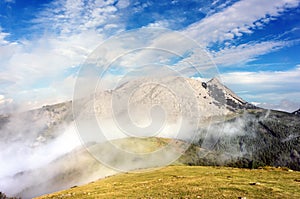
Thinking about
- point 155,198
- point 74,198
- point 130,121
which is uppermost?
point 130,121

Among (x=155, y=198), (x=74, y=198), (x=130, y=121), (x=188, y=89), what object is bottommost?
(x=74, y=198)

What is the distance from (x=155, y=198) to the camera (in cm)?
3466

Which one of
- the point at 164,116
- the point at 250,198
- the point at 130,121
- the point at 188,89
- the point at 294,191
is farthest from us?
the point at 188,89

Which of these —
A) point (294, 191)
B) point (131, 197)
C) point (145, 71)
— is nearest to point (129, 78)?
point (145, 71)

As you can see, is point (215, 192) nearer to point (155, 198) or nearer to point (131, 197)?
point (155, 198)

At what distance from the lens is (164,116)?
126ft

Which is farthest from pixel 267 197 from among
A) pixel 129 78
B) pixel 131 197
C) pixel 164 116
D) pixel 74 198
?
pixel 74 198

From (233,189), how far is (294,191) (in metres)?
7.32

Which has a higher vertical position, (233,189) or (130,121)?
(130,121)

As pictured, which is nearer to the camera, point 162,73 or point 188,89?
point 162,73

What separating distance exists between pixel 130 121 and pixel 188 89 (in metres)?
14.3

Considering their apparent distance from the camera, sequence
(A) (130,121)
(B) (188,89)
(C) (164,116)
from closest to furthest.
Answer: (A) (130,121), (C) (164,116), (B) (188,89)

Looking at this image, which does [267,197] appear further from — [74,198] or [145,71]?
[74,198]

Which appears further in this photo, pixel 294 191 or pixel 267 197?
pixel 294 191
